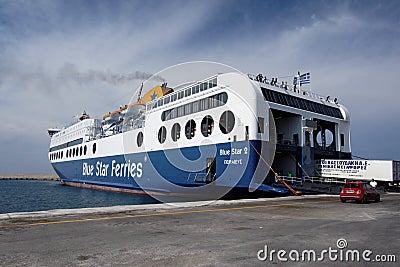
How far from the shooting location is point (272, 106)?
80.3 feet

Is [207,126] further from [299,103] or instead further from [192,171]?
[299,103]

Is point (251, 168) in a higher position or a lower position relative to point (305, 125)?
lower

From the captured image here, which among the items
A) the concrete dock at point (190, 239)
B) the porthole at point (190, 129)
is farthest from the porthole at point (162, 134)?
the concrete dock at point (190, 239)

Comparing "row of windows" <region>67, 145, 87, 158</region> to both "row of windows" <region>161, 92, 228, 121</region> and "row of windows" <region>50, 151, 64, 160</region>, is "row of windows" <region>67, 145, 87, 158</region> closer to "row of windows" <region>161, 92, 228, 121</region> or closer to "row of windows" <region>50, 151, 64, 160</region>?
"row of windows" <region>50, 151, 64, 160</region>

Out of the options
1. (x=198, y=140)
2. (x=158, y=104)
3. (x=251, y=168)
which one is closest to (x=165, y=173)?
(x=198, y=140)

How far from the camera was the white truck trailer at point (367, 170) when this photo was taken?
24734 mm

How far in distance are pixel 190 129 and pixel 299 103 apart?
9.41m

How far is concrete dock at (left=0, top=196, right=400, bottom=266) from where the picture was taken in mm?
5758

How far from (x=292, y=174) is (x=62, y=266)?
24.0 meters

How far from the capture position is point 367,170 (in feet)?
82.4

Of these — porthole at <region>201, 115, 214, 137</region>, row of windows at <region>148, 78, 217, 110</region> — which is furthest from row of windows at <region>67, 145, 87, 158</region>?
porthole at <region>201, 115, 214, 137</region>

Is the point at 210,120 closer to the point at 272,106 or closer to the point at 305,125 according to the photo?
the point at 272,106

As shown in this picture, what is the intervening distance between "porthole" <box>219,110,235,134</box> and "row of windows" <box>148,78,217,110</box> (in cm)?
288

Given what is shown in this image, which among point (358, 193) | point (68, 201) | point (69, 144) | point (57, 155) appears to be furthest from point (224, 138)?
point (57, 155)
